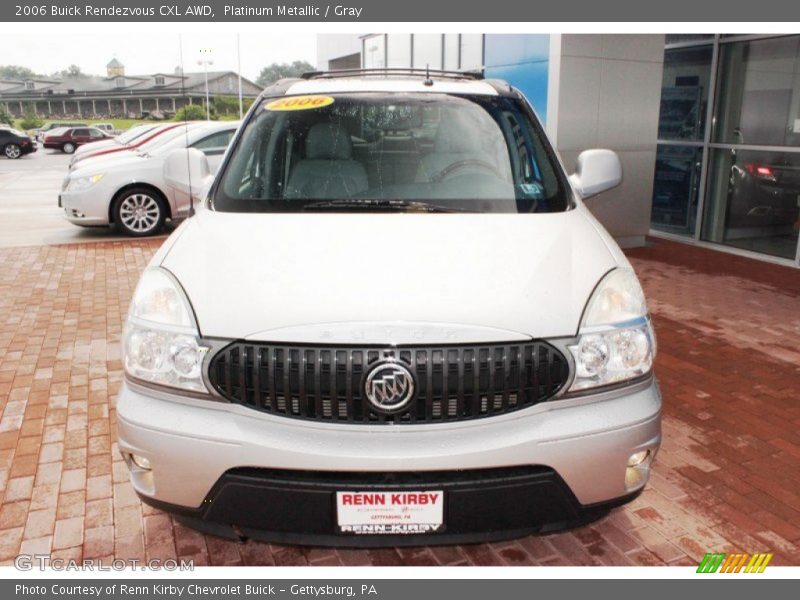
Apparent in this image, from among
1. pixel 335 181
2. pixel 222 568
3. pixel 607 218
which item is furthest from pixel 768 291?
pixel 222 568

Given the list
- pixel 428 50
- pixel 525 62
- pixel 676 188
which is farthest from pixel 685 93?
pixel 428 50

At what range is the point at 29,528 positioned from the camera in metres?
2.96

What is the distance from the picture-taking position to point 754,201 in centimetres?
909

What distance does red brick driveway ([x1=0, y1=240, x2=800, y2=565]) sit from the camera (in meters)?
2.81

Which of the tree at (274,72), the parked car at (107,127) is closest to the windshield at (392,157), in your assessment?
the tree at (274,72)

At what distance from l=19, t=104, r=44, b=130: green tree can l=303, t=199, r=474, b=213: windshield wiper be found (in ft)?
147

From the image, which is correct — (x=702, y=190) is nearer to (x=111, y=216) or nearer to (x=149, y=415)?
(x=111, y=216)

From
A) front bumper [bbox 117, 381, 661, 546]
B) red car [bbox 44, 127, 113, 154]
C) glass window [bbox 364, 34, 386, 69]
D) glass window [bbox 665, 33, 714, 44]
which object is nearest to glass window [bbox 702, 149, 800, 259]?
glass window [bbox 665, 33, 714, 44]

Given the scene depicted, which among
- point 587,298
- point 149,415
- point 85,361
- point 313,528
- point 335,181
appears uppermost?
point 335,181

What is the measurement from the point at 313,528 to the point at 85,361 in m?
3.53

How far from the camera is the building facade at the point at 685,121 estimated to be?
8.47 m

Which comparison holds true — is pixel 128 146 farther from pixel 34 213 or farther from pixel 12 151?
pixel 12 151

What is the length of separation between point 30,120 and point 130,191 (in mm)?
39646

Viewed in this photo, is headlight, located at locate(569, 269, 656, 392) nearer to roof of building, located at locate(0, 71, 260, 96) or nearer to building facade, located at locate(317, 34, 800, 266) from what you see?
building facade, located at locate(317, 34, 800, 266)
